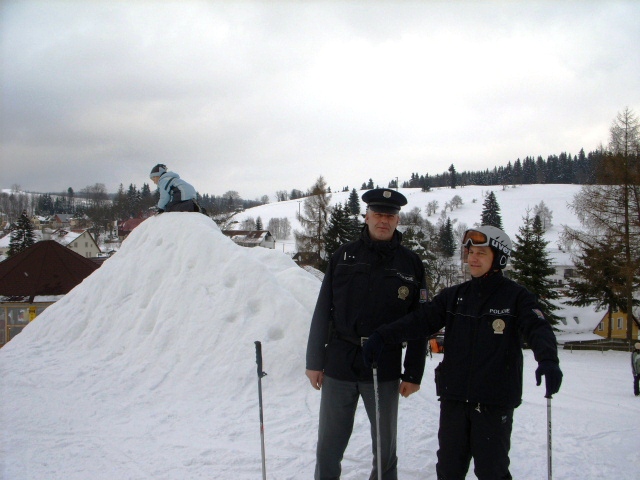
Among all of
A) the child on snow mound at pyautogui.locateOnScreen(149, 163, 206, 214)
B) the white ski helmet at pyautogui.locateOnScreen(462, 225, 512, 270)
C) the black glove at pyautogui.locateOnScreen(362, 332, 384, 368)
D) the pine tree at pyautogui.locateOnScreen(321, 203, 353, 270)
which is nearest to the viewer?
the black glove at pyautogui.locateOnScreen(362, 332, 384, 368)

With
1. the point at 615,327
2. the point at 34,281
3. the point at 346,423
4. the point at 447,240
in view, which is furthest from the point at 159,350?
the point at 447,240

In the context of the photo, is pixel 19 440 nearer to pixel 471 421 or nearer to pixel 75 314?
pixel 75 314

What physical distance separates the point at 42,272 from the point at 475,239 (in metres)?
17.8

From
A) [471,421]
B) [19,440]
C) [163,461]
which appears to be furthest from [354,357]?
[19,440]

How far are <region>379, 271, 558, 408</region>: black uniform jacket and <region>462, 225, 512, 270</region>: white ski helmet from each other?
0.10 meters

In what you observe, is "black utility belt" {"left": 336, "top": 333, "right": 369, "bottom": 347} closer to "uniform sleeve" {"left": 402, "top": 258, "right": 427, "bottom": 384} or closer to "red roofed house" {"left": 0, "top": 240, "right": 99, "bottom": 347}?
"uniform sleeve" {"left": 402, "top": 258, "right": 427, "bottom": 384}

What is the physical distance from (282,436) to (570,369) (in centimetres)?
1531

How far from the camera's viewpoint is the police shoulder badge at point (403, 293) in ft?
11.2

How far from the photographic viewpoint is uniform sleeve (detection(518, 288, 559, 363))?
8.96 ft

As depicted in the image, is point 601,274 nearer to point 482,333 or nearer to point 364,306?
point 482,333

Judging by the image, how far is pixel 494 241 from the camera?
3205 millimetres

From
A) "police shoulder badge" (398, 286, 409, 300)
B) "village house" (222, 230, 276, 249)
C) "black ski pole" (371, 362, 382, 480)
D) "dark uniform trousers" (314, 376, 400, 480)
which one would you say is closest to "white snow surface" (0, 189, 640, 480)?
"dark uniform trousers" (314, 376, 400, 480)

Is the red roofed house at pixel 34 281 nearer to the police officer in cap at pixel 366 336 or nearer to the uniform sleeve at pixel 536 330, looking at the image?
the police officer in cap at pixel 366 336

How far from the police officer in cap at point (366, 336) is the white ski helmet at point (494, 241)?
1.78 ft
